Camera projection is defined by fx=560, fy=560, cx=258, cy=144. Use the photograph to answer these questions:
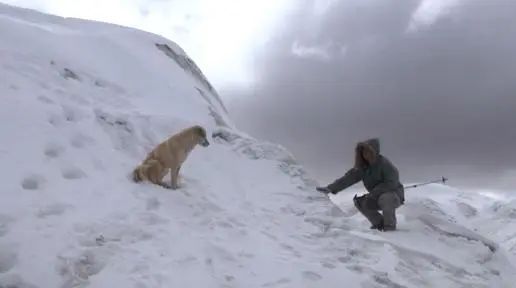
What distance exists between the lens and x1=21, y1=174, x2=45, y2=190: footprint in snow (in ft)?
24.3

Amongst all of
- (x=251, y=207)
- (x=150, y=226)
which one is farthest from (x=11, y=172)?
(x=251, y=207)

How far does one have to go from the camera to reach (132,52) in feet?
45.4

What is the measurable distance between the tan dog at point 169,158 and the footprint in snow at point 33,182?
1.49 meters

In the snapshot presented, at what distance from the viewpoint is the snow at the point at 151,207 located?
6.54m

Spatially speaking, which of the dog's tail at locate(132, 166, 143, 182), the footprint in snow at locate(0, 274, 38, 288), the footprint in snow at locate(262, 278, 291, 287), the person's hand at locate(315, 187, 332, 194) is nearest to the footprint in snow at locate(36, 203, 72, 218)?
the footprint in snow at locate(0, 274, 38, 288)

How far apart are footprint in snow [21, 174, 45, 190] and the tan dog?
4.90 feet

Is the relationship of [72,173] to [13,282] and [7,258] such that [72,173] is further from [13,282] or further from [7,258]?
[13,282]

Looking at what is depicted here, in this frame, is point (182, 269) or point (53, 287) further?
point (182, 269)

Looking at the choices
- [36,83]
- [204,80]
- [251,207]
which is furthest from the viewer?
[204,80]

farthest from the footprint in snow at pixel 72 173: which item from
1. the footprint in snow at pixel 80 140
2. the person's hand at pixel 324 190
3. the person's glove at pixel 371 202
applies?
the person's glove at pixel 371 202

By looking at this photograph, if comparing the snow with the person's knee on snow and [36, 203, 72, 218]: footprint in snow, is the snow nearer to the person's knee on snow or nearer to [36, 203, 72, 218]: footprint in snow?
[36, 203, 72, 218]: footprint in snow

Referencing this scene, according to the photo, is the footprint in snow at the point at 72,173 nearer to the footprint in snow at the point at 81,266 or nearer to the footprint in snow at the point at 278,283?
the footprint in snow at the point at 81,266

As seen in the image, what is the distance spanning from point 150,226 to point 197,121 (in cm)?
482

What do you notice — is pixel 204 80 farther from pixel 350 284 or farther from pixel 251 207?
pixel 350 284
